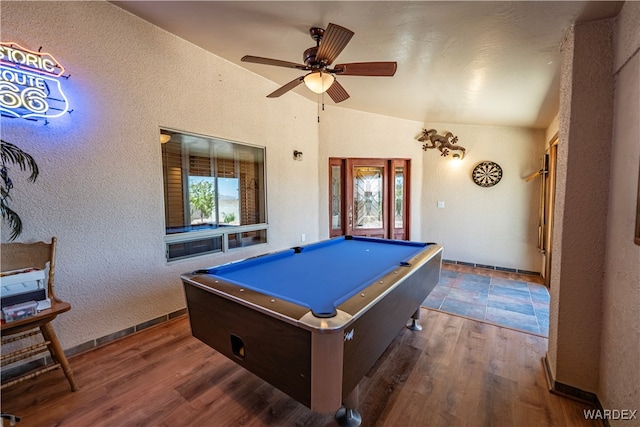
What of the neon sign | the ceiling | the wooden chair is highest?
the ceiling

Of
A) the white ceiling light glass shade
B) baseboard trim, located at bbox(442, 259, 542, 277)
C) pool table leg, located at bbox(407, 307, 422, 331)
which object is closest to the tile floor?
baseboard trim, located at bbox(442, 259, 542, 277)

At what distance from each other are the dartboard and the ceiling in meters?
1.25

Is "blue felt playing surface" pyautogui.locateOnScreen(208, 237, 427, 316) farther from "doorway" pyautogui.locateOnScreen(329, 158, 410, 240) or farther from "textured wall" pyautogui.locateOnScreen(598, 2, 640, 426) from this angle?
"doorway" pyautogui.locateOnScreen(329, 158, 410, 240)

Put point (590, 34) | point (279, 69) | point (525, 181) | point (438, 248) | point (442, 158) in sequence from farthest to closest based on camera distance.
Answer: point (442, 158)
point (525, 181)
point (279, 69)
point (438, 248)
point (590, 34)

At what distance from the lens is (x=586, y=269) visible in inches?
68.0

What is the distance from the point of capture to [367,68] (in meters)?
2.13

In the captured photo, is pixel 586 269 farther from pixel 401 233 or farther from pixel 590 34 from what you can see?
pixel 401 233

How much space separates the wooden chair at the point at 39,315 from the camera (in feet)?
5.64

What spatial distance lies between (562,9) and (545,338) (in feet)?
8.60

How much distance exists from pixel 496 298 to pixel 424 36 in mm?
3191

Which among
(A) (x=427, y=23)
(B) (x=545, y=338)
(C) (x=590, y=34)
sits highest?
(A) (x=427, y=23)

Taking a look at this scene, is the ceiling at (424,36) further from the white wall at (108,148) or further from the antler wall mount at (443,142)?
the antler wall mount at (443,142)

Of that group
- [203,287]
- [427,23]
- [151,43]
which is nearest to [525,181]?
[427,23]

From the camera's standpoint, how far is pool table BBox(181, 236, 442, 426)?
3.76 ft
